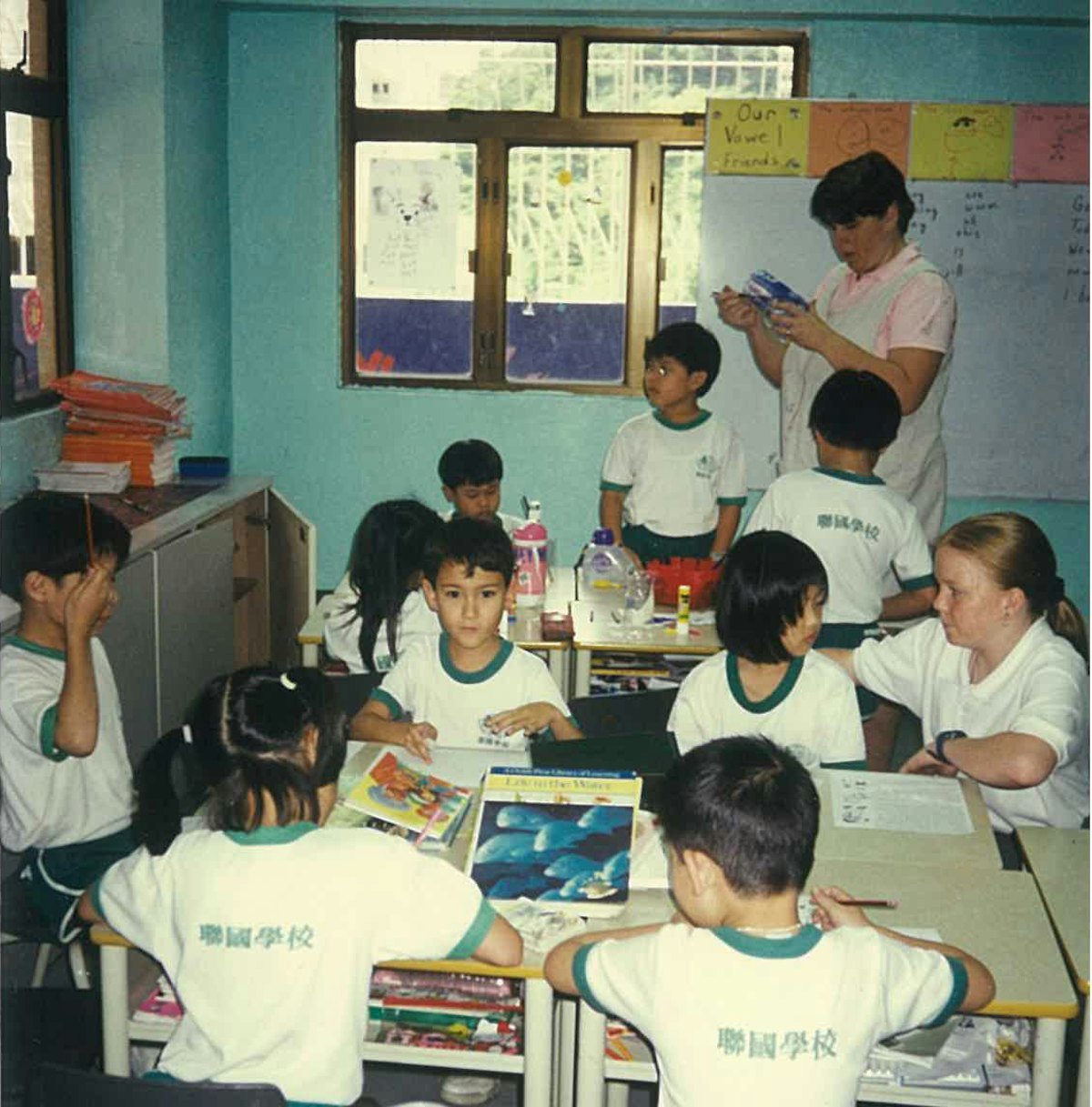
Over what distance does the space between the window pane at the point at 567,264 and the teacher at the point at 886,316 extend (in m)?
1.35

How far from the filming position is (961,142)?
5.05 meters

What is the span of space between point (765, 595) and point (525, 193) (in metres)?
3.37

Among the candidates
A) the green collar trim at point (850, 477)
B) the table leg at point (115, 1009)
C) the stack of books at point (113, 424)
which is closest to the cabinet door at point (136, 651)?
the stack of books at point (113, 424)

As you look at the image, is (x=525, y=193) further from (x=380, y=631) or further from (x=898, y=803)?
(x=898, y=803)

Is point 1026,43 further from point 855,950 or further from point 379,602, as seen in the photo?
point 855,950

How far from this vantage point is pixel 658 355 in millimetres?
4121

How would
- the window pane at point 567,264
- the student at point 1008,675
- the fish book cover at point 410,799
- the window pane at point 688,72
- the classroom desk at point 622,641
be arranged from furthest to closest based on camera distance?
1. the window pane at point 567,264
2. the window pane at point 688,72
3. the classroom desk at point 622,641
4. the student at point 1008,675
5. the fish book cover at point 410,799

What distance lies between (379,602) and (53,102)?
7.72 ft

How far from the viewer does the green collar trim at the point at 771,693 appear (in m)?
2.49

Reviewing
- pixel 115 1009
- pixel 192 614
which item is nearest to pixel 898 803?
pixel 115 1009

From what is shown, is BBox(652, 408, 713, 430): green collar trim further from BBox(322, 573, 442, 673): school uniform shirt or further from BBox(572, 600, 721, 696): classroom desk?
BBox(322, 573, 442, 673): school uniform shirt

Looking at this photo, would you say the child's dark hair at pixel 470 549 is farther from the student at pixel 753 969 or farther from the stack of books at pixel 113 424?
the stack of books at pixel 113 424

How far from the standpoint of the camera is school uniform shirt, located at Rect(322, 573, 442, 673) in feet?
10.6

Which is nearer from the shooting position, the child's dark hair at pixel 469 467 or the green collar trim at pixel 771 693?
the green collar trim at pixel 771 693
